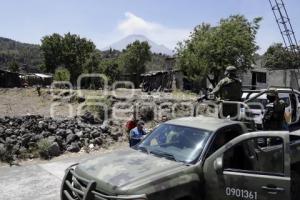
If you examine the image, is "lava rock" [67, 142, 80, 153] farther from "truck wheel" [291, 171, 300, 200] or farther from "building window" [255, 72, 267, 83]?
"building window" [255, 72, 267, 83]

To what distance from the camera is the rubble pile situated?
11844 mm

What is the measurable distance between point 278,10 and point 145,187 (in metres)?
30.6

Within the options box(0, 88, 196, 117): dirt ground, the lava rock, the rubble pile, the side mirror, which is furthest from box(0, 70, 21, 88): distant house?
the side mirror

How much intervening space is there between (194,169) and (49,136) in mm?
8388

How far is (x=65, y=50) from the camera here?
225ft

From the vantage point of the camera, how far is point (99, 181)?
5410 millimetres

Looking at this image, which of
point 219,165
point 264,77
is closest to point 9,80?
point 264,77

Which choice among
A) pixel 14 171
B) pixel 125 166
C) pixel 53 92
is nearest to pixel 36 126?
pixel 14 171

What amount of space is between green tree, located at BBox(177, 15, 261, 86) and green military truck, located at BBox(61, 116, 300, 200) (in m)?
29.4

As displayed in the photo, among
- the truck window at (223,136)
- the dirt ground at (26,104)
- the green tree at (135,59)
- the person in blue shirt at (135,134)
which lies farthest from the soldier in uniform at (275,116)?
the green tree at (135,59)

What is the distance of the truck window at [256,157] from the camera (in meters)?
5.75

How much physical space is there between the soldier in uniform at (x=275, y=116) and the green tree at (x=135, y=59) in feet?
188

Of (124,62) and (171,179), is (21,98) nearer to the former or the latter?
(171,179)

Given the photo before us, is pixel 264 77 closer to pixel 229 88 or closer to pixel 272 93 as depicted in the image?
pixel 272 93
